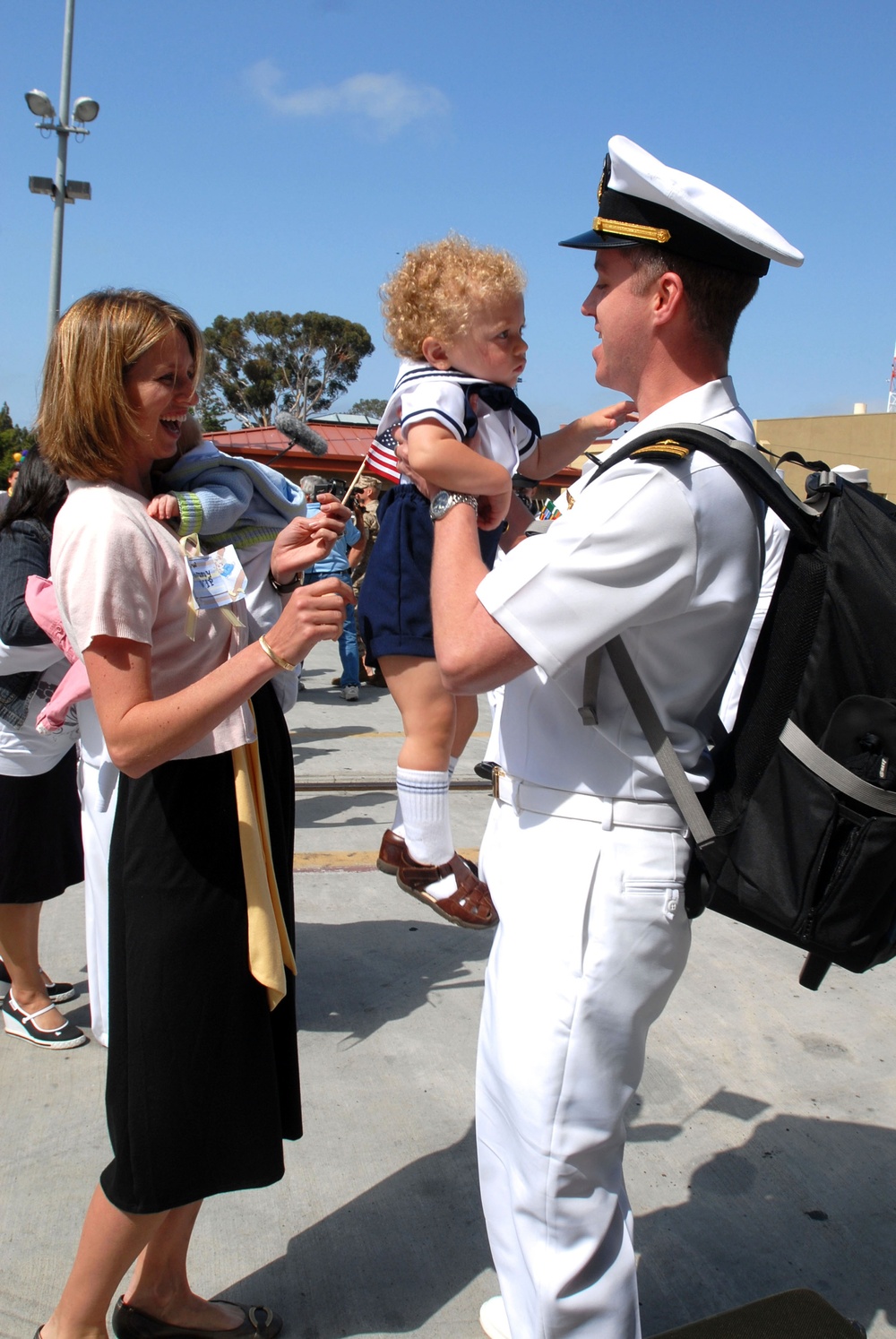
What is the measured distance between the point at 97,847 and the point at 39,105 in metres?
13.7

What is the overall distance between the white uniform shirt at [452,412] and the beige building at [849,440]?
36.4 meters

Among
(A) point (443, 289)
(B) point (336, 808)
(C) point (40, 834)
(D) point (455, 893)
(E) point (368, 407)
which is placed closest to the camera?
(A) point (443, 289)

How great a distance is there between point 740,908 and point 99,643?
1175 millimetres

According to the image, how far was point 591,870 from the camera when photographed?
1.64m

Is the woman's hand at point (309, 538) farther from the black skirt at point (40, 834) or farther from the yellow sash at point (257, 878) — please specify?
the black skirt at point (40, 834)

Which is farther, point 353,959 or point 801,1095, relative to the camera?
point 353,959

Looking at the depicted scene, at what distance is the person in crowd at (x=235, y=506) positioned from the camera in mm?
2078

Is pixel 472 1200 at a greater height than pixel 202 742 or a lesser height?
lesser

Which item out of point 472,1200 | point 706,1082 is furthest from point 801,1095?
point 472,1200

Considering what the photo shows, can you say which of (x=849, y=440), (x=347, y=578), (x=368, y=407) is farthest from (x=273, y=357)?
(x=347, y=578)

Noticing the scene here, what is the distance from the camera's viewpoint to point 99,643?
1760 mm

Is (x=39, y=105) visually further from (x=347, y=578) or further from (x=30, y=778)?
(x=30, y=778)

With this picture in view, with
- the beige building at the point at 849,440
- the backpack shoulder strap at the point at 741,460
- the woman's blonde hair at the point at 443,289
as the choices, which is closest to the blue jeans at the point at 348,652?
the woman's blonde hair at the point at 443,289

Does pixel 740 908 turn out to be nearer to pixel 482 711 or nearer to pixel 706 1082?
pixel 706 1082
